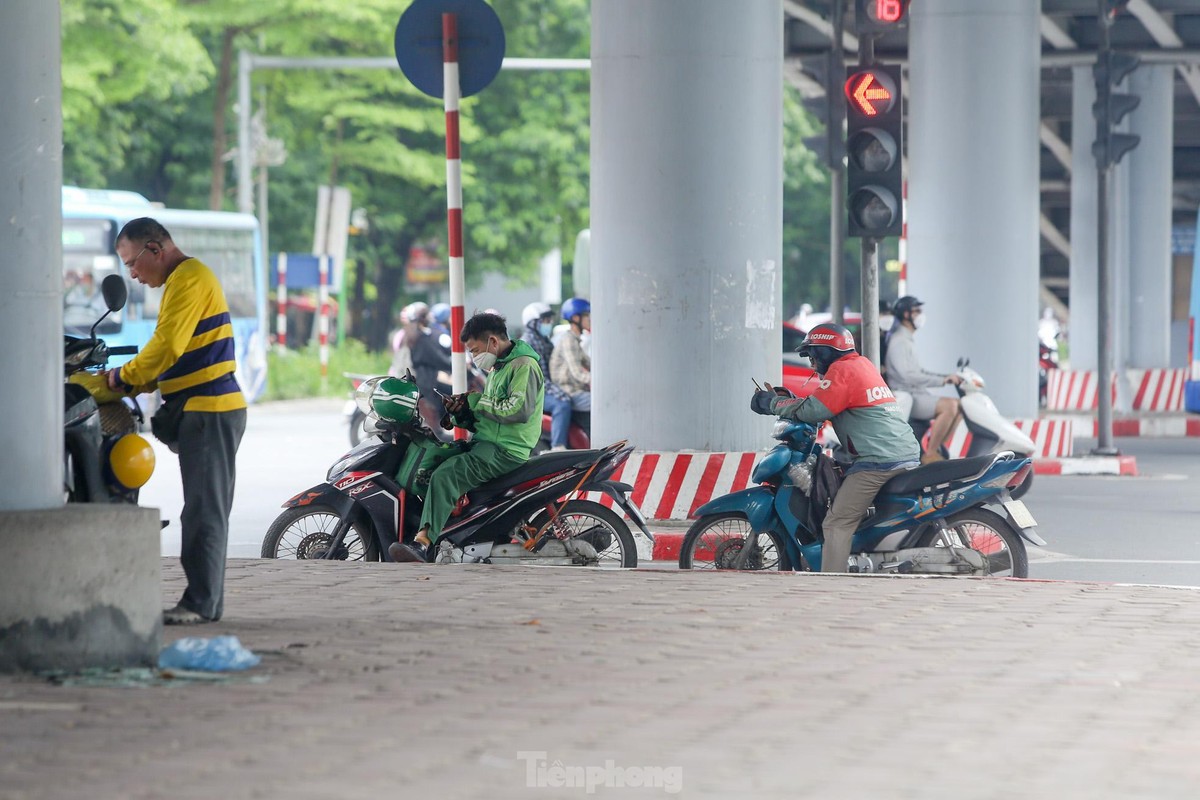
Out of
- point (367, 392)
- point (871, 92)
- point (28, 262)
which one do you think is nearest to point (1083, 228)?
point (871, 92)

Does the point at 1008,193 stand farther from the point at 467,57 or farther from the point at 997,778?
the point at 997,778

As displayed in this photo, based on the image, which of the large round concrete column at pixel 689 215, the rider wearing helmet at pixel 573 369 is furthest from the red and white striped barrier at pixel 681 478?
the rider wearing helmet at pixel 573 369

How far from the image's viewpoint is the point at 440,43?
11.2 m

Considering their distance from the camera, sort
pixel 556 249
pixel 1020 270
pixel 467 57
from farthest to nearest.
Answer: pixel 556 249, pixel 1020 270, pixel 467 57

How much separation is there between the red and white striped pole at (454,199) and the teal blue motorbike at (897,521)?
164 centimetres

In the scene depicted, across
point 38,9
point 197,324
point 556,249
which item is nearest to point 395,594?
point 197,324

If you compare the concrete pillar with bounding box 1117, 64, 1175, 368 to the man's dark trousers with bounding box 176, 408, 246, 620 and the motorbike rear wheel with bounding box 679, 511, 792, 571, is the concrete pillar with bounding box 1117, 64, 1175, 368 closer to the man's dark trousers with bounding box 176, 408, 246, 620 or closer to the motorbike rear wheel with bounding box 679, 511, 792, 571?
the motorbike rear wheel with bounding box 679, 511, 792, 571

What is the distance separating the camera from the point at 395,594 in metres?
8.88

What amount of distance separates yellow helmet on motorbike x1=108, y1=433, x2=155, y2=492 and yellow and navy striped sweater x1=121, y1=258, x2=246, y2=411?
0.31 meters

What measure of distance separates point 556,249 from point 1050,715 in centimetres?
3824

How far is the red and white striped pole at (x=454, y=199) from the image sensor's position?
10969 millimetres

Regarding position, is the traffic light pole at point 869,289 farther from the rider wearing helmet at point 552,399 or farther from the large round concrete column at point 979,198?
the large round concrete column at point 979,198

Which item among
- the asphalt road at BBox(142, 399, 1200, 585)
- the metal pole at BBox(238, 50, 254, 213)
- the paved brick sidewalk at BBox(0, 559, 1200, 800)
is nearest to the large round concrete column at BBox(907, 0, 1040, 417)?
the asphalt road at BBox(142, 399, 1200, 585)

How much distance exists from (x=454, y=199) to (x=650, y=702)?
521 cm
